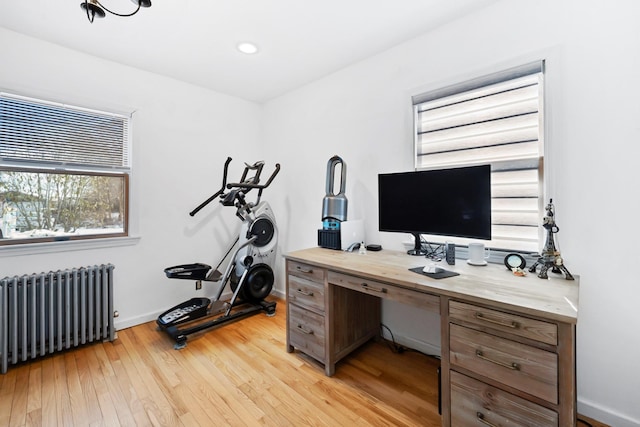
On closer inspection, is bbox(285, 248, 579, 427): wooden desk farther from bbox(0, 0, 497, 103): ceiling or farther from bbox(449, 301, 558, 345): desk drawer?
bbox(0, 0, 497, 103): ceiling

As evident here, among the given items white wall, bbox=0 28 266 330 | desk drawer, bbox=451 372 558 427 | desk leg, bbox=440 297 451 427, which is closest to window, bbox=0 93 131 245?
white wall, bbox=0 28 266 330

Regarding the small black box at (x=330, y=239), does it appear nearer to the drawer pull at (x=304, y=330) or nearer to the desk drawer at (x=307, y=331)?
the desk drawer at (x=307, y=331)

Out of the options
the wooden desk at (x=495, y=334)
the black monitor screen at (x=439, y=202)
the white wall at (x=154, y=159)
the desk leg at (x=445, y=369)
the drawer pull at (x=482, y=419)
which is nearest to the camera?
the wooden desk at (x=495, y=334)

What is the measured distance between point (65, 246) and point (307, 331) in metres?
2.23

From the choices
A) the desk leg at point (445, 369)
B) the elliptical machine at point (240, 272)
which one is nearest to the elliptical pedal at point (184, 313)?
the elliptical machine at point (240, 272)

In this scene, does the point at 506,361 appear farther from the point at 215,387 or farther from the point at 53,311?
the point at 53,311

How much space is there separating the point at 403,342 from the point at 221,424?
149cm

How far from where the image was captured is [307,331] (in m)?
2.07

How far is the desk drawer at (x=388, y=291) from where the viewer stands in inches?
55.7

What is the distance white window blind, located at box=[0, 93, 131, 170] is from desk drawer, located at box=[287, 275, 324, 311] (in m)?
2.07

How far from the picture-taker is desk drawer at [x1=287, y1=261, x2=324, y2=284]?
1976 mm

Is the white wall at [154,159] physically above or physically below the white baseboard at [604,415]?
above

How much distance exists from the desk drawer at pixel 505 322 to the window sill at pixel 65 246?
2903 millimetres

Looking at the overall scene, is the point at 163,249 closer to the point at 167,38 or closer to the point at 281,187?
the point at 281,187
